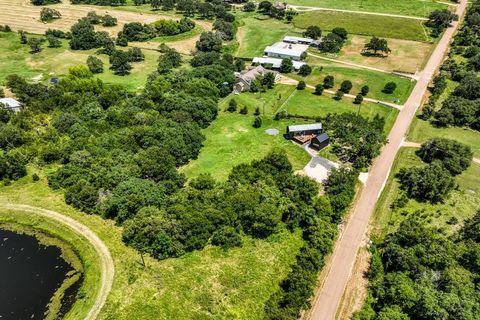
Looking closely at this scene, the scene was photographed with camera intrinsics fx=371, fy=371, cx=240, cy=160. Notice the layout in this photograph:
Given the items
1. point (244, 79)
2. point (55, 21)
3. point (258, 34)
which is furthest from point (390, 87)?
point (55, 21)

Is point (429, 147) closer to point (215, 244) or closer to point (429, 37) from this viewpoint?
point (215, 244)

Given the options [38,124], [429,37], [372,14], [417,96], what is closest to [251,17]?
[372,14]

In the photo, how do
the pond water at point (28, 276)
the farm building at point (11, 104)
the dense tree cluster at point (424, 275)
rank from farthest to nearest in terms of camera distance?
the farm building at point (11, 104)
the pond water at point (28, 276)
the dense tree cluster at point (424, 275)

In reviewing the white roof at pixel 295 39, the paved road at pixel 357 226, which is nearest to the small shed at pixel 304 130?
the paved road at pixel 357 226

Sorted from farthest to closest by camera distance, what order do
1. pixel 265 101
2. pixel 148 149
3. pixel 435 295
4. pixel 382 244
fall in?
pixel 265 101 < pixel 148 149 < pixel 382 244 < pixel 435 295

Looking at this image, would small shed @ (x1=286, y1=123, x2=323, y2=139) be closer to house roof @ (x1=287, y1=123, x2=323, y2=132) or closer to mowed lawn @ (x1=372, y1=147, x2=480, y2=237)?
house roof @ (x1=287, y1=123, x2=323, y2=132)

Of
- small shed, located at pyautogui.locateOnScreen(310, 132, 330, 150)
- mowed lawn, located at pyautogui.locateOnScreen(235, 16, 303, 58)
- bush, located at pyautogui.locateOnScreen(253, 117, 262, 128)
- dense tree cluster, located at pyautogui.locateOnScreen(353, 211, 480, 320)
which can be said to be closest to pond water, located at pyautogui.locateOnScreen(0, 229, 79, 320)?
dense tree cluster, located at pyautogui.locateOnScreen(353, 211, 480, 320)

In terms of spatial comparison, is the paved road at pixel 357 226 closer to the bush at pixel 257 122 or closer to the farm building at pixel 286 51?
the bush at pixel 257 122
